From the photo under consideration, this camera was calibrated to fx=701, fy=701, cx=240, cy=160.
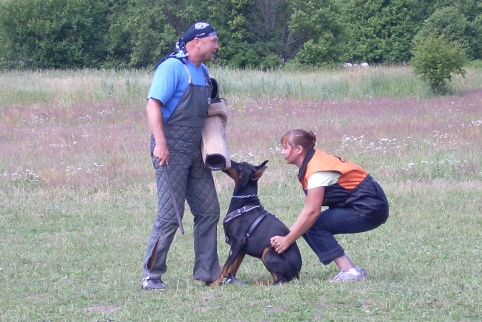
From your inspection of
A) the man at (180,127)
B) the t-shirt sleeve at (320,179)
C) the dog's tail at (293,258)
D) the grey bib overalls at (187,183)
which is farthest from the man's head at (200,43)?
the dog's tail at (293,258)

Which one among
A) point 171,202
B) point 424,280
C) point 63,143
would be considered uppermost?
point 171,202

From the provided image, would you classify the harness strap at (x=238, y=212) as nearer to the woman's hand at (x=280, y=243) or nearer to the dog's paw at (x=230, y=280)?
the woman's hand at (x=280, y=243)

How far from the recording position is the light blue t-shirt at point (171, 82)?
4.88 metres

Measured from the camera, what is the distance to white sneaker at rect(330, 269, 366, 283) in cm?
515

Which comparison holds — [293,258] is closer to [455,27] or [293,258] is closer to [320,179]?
[320,179]

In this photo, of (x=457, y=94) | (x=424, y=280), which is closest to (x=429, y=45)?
(x=457, y=94)

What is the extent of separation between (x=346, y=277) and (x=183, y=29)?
43.2m

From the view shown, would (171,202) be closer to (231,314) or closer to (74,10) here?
(231,314)

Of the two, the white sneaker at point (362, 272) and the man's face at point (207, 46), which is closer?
the man's face at point (207, 46)

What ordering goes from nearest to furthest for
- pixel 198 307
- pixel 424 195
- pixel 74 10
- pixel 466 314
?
pixel 466 314 → pixel 198 307 → pixel 424 195 → pixel 74 10

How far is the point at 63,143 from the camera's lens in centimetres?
1377

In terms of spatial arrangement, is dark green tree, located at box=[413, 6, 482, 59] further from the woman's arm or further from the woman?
the woman's arm

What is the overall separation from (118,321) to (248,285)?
3.99 ft

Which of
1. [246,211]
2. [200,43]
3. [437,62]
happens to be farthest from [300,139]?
[437,62]
